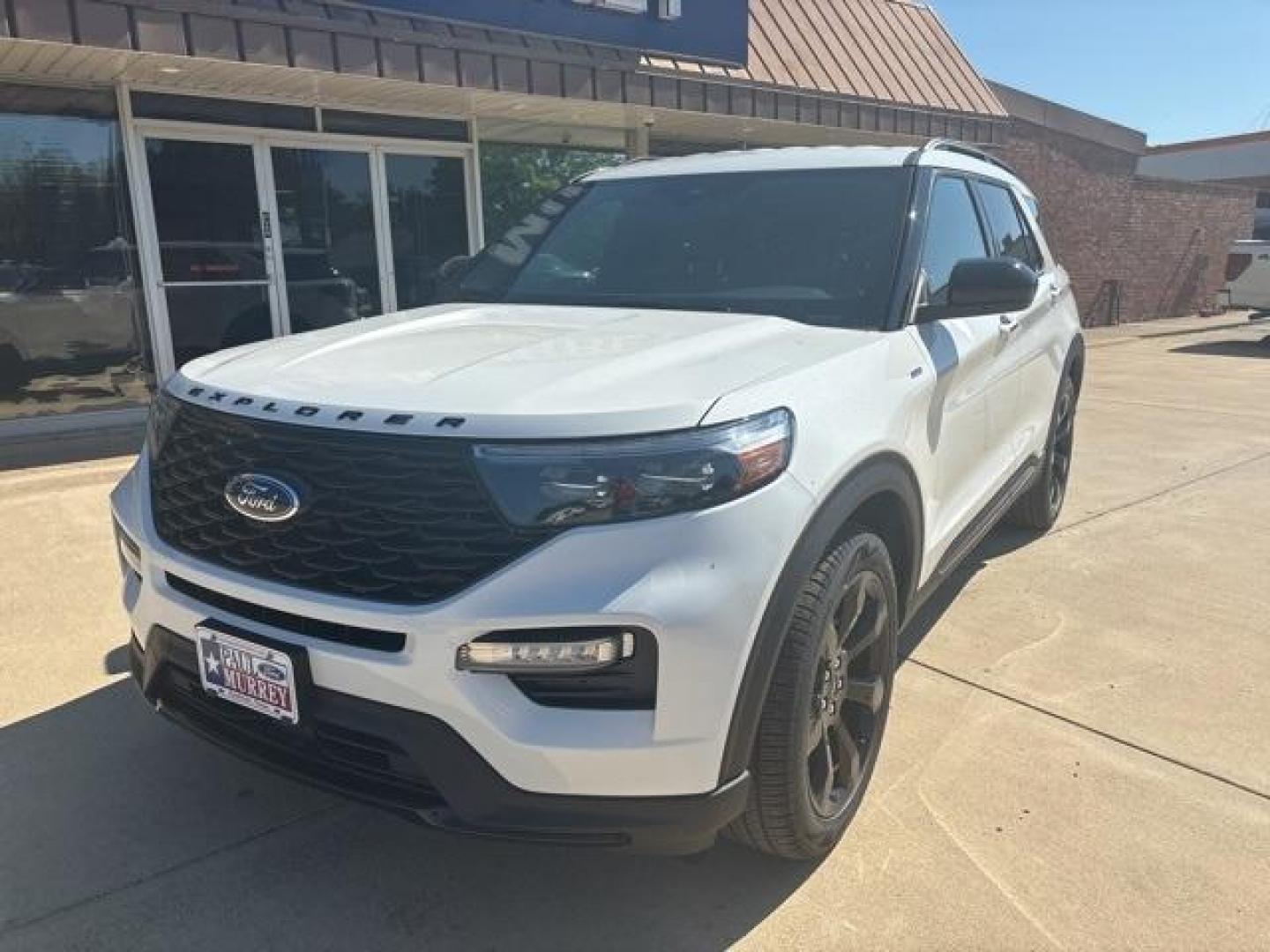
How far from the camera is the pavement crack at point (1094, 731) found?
294 cm

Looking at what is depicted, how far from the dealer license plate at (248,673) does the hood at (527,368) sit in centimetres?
52

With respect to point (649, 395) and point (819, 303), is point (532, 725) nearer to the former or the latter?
point (649, 395)

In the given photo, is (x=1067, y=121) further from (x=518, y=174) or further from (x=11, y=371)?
(x=11, y=371)

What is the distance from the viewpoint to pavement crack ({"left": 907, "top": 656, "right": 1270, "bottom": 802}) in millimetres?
2936

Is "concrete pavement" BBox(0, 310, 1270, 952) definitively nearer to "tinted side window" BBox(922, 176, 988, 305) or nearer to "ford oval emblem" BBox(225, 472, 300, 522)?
"ford oval emblem" BBox(225, 472, 300, 522)

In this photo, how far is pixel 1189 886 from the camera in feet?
8.13

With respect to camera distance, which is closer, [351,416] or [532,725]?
[532,725]

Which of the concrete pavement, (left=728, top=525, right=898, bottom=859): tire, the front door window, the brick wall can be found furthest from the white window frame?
the brick wall

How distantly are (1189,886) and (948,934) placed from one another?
2.23ft

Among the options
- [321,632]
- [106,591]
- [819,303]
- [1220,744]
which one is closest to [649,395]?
[321,632]

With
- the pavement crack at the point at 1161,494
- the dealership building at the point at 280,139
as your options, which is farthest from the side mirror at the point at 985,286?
the dealership building at the point at 280,139

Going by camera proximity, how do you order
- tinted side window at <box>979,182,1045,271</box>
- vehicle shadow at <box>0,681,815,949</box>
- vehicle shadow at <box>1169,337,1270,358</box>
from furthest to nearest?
1. vehicle shadow at <box>1169,337,1270,358</box>
2. tinted side window at <box>979,182,1045,271</box>
3. vehicle shadow at <box>0,681,815,949</box>

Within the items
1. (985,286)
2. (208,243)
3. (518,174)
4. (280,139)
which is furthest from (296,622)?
(518,174)

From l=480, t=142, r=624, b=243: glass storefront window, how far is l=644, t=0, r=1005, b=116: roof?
1760mm
